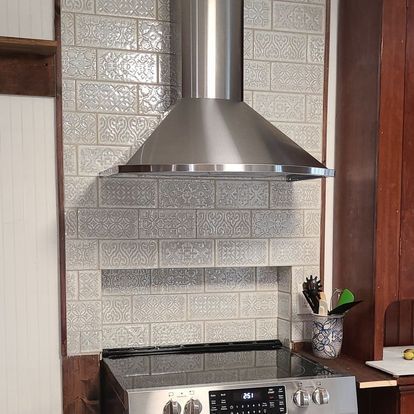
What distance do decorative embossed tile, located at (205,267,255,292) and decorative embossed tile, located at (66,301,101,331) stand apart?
0.48 m

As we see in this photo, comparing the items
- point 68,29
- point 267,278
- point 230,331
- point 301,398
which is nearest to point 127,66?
point 68,29

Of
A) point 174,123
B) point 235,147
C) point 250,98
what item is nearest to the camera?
point 235,147

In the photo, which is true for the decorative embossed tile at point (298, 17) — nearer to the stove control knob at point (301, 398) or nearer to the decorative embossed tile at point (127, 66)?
the decorative embossed tile at point (127, 66)

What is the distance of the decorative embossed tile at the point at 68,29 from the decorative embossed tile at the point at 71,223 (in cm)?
62

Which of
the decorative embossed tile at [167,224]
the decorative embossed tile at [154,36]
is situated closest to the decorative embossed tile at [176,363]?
the decorative embossed tile at [167,224]

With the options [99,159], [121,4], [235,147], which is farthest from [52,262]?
[121,4]

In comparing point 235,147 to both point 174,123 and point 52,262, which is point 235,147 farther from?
point 52,262

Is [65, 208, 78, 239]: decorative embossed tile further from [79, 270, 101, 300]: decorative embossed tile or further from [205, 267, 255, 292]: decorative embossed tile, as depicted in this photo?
[205, 267, 255, 292]: decorative embossed tile

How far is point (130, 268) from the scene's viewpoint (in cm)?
215

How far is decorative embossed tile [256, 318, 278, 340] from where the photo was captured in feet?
7.89

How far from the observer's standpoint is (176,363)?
2107 mm

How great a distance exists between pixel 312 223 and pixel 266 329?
50cm

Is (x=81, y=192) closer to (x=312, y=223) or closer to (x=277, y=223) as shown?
(x=277, y=223)

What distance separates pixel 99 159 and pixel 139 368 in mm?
782
